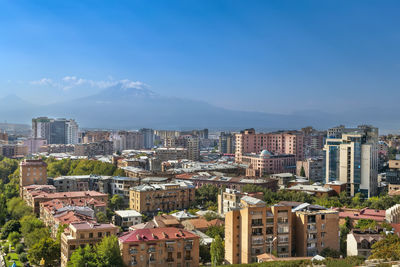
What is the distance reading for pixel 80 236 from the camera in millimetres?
18891

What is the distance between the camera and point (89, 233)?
19062 millimetres

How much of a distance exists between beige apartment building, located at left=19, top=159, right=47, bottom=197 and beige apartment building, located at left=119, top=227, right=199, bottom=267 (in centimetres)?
1989

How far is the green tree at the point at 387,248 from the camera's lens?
16.7 m

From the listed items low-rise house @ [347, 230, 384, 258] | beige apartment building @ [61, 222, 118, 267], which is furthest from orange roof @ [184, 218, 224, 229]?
low-rise house @ [347, 230, 384, 258]

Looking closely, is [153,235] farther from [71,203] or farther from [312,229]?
[71,203]

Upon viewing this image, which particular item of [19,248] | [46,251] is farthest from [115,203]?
[46,251]

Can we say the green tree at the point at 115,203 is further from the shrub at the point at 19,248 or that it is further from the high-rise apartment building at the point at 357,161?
the high-rise apartment building at the point at 357,161

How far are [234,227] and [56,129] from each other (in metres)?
93.9

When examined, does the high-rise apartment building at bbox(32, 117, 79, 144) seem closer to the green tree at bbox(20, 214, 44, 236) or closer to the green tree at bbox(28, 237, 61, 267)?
the green tree at bbox(20, 214, 44, 236)

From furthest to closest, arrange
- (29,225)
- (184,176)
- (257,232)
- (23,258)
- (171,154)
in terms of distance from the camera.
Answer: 1. (171,154)
2. (184,176)
3. (29,225)
4. (23,258)
5. (257,232)

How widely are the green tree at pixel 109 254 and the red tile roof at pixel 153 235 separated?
0.57 metres

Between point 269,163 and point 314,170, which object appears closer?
point 314,170

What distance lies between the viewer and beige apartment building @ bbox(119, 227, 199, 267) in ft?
59.1

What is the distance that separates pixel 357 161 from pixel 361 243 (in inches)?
767
